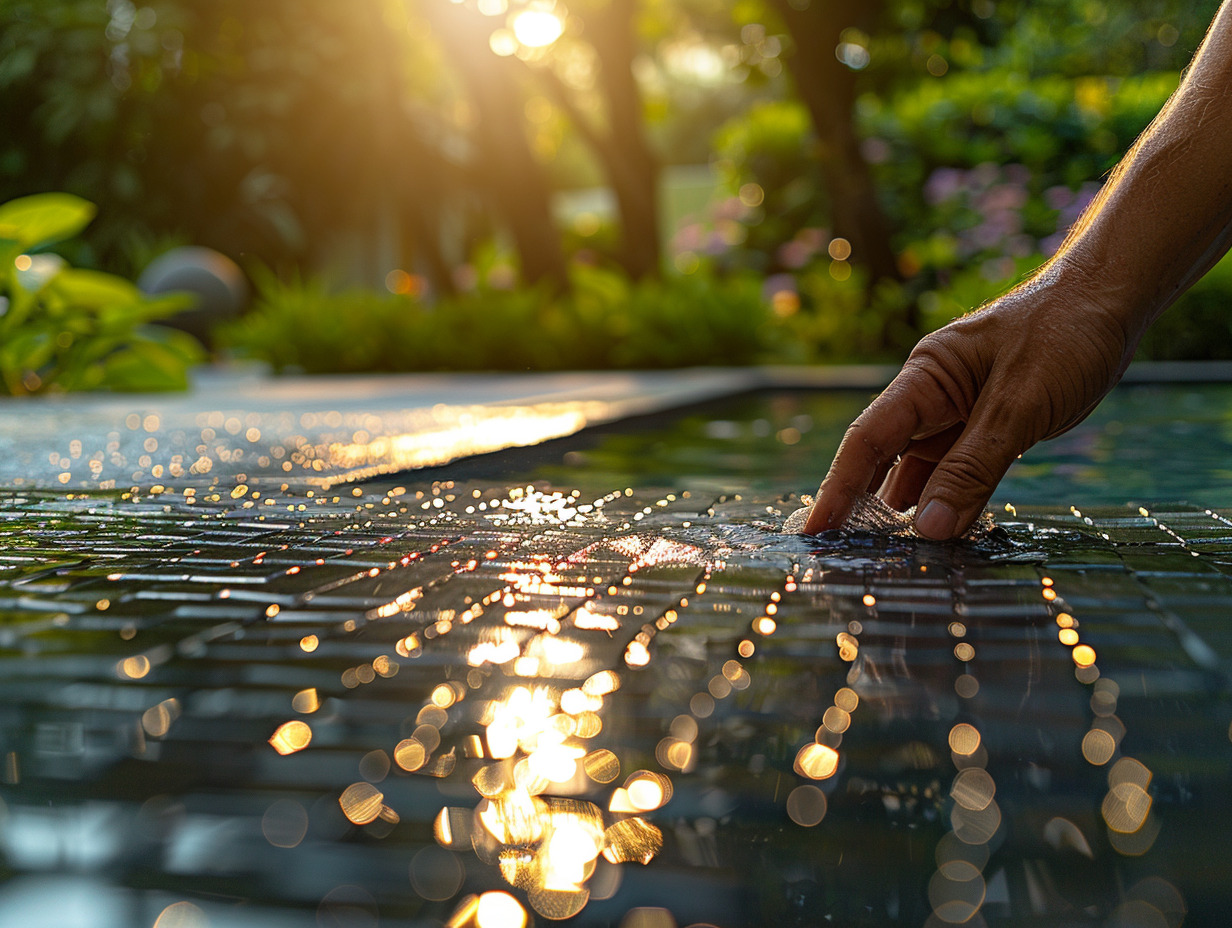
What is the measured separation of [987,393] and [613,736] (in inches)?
40.8

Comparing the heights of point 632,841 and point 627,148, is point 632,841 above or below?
below

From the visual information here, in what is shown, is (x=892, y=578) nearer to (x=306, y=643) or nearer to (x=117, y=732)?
(x=306, y=643)

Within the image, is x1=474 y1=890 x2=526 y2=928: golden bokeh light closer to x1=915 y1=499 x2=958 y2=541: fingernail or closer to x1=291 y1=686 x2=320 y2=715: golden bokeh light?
x1=291 y1=686 x2=320 y2=715: golden bokeh light

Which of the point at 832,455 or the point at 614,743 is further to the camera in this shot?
the point at 832,455

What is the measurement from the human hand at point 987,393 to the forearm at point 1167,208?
4 cm

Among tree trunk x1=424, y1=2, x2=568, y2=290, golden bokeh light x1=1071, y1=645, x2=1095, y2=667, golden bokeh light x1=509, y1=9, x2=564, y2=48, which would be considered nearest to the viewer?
golden bokeh light x1=1071, y1=645, x2=1095, y2=667

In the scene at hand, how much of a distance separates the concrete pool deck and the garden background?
120 centimetres

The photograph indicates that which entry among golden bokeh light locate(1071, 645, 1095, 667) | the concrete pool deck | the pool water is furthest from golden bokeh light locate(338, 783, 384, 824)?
the pool water

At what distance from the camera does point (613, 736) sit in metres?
0.99

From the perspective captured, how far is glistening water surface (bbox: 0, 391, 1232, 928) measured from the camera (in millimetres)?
758

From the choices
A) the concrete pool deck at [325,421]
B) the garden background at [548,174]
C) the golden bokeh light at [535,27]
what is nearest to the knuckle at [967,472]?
the concrete pool deck at [325,421]

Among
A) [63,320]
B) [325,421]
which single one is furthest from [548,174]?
[325,421]

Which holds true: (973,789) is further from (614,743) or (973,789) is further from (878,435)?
(878,435)

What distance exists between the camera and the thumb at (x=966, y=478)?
69.1 inches
